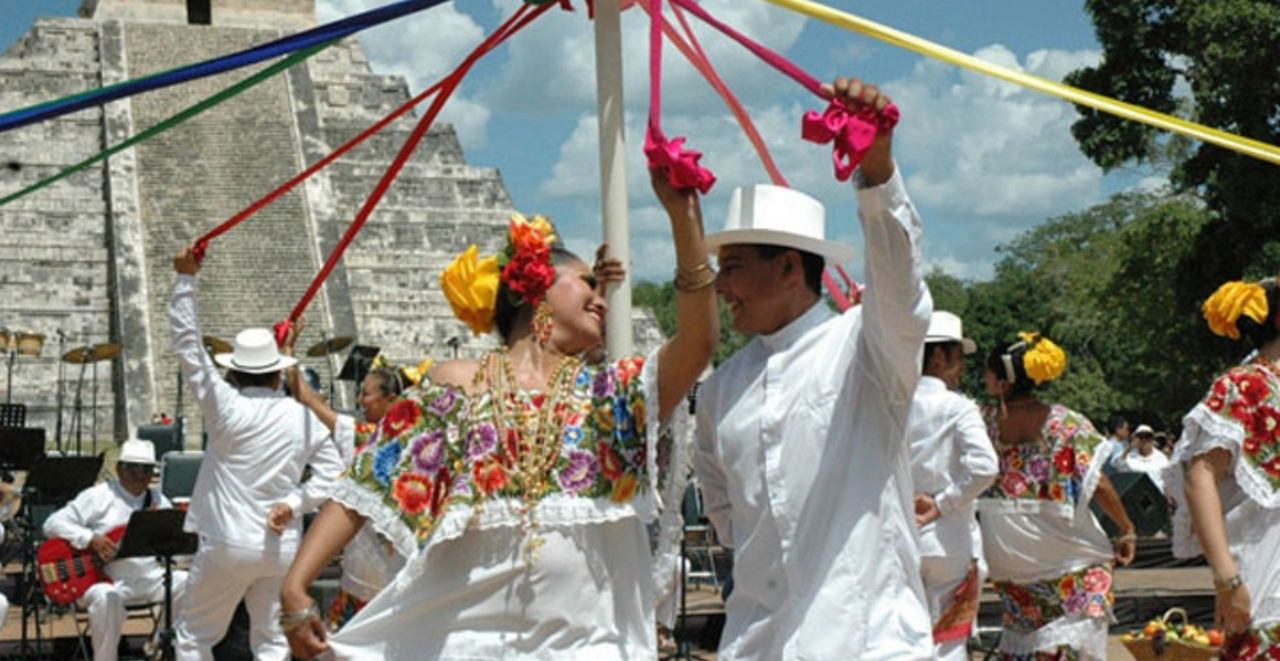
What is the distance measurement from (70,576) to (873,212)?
855 centimetres

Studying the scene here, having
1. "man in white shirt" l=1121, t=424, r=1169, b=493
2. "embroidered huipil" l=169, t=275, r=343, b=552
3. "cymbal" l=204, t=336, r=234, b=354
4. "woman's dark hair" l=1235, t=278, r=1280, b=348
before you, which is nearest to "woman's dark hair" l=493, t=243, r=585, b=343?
"woman's dark hair" l=1235, t=278, r=1280, b=348

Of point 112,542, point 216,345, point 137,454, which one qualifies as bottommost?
point 112,542

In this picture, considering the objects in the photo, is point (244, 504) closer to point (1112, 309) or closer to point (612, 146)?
point (612, 146)

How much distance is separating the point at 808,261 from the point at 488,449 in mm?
906

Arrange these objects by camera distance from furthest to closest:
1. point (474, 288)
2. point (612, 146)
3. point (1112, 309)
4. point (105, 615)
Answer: point (1112, 309) < point (105, 615) < point (612, 146) < point (474, 288)

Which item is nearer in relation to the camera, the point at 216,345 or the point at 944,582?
the point at 944,582

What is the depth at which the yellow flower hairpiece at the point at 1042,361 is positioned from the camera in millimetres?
8234

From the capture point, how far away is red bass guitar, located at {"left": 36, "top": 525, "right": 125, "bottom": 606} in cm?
1145

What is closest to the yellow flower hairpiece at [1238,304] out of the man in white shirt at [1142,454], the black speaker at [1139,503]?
the black speaker at [1139,503]

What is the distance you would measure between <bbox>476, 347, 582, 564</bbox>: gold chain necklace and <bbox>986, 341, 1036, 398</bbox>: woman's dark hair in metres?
3.86

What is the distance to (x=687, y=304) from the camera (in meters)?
4.41

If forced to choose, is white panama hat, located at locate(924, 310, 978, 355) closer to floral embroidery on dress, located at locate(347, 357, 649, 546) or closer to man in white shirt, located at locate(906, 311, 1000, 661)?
man in white shirt, located at locate(906, 311, 1000, 661)

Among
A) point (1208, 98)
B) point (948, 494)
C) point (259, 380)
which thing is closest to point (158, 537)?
point (259, 380)

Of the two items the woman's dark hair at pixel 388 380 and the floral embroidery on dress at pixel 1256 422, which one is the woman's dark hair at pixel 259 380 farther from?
the floral embroidery on dress at pixel 1256 422
